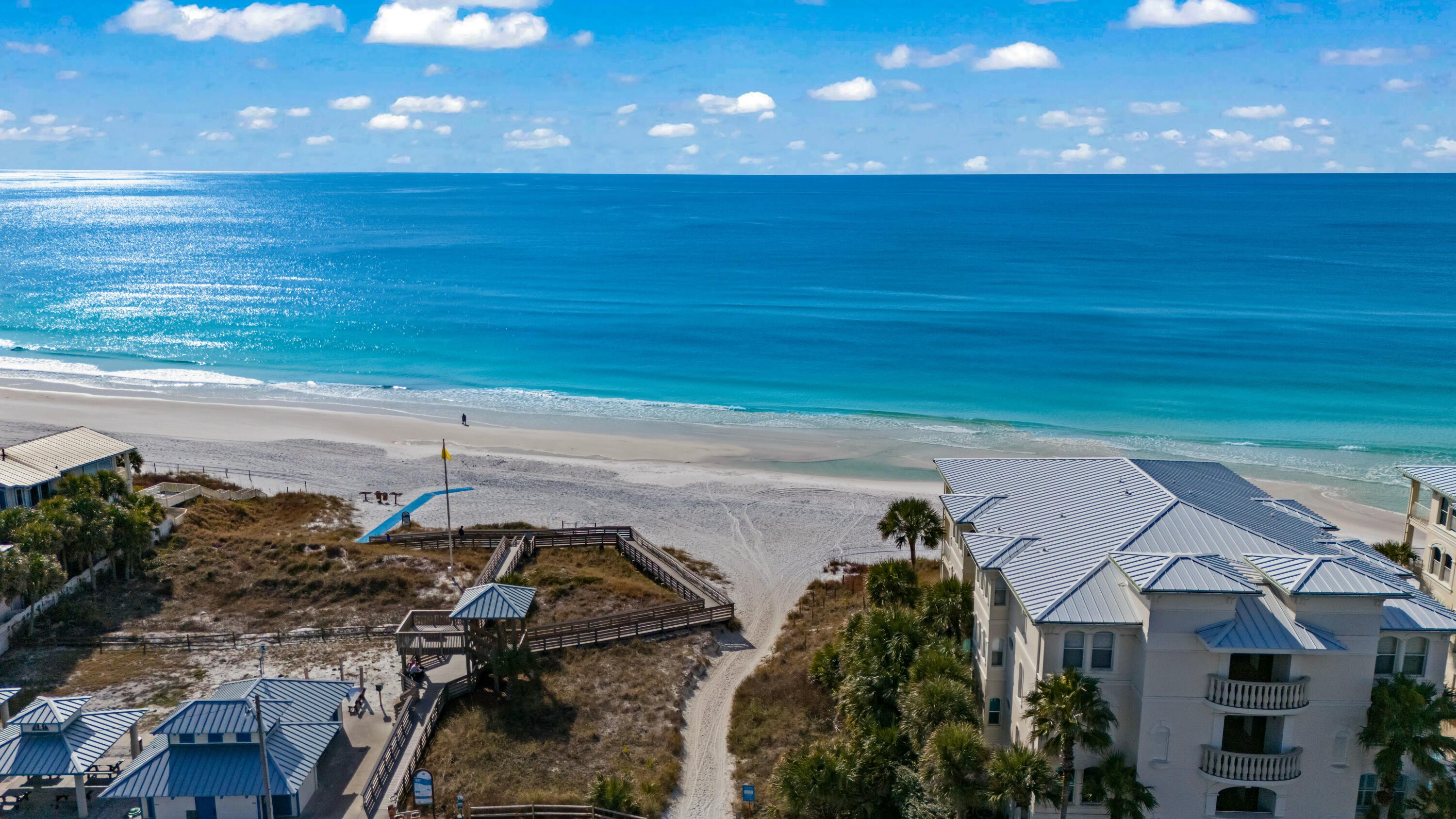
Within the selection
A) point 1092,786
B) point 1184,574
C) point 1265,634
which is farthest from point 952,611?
point 1265,634

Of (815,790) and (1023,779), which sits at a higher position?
(1023,779)

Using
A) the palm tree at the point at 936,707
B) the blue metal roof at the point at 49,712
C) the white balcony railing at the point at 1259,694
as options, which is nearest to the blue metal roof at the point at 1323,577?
the white balcony railing at the point at 1259,694

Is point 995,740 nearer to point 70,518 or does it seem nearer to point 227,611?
point 227,611

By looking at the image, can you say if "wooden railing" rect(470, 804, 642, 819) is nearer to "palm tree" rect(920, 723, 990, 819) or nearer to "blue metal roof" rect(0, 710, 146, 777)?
"palm tree" rect(920, 723, 990, 819)

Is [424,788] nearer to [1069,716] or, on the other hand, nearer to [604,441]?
[1069,716]

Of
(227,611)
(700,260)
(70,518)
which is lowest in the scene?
(227,611)

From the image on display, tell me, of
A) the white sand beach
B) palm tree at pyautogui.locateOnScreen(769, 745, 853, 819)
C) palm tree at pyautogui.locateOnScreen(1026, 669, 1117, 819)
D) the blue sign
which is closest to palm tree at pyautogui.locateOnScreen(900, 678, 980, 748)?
palm tree at pyautogui.locateOnScreen(769, 745, 853, 819)

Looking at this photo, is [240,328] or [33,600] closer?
[33,600]

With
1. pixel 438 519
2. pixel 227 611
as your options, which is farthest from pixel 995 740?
pixel 438 519
